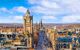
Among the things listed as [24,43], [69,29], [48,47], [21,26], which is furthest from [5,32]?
[69,29]

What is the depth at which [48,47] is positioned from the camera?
5.72 m

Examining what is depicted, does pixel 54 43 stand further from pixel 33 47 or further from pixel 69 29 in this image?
pixel 69 29

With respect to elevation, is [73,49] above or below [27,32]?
below

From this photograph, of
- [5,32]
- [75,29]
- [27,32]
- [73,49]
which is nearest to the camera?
[73,49]

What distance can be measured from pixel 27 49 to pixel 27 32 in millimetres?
598

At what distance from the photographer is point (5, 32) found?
6539 mm

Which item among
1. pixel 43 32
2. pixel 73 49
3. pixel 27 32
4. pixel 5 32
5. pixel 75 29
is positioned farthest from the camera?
pixel 43 32

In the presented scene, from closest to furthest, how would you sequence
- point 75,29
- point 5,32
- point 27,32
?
point 27,32
point 5,32
point 75,29

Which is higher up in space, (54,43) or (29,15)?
(29,15)

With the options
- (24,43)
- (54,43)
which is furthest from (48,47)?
(24,43)

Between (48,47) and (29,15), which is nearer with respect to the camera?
(48,47)

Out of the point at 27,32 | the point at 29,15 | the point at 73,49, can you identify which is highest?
the point at 29,15

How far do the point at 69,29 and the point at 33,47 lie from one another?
1974 millimetres

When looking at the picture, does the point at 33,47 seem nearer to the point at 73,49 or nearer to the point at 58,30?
the point at 73,49
